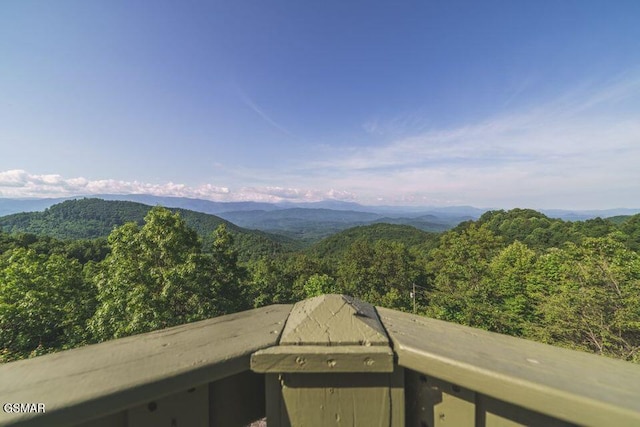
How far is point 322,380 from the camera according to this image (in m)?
0.82

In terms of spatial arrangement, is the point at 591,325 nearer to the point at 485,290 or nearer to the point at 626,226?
the point at 485,290

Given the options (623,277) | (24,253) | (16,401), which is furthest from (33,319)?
(623,277)

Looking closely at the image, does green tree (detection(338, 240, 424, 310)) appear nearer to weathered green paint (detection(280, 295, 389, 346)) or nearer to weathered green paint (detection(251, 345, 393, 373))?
weathered green paint (detection(280, 295, 389, 346))

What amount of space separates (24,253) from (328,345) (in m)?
16.0

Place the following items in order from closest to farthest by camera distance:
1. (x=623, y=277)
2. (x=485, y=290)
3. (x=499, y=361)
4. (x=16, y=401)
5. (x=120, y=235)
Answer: (x=16, y=401)
(x=499, y=361)
(x=120, y=235)
(x=623, y=277)
(x=485, y=290)

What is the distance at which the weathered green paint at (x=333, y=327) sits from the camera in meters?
0.82

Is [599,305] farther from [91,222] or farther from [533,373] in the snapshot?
[91,222]

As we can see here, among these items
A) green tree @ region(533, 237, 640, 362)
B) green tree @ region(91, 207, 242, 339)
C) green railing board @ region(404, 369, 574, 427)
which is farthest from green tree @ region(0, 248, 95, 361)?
green tree @ region(533, 237, 640, 362)

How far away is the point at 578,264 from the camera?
582 inches

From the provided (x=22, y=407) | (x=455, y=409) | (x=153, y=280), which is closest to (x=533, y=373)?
(x=455, y=409)

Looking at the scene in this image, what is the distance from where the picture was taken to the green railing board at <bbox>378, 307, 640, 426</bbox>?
61 centimetres

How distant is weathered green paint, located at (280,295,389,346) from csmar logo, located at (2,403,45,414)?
0.55 m

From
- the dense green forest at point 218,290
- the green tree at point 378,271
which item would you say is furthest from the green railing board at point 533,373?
the green tree at point 378,271

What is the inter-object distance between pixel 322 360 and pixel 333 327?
104mm
